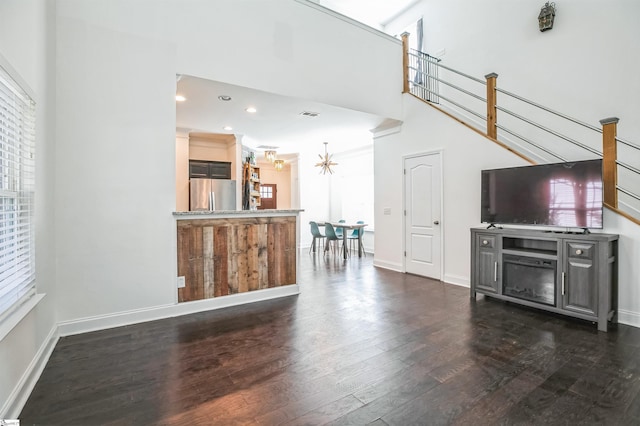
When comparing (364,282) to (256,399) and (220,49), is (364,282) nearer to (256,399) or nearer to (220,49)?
(256,399)

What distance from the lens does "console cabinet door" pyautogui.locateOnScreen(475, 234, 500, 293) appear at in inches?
147

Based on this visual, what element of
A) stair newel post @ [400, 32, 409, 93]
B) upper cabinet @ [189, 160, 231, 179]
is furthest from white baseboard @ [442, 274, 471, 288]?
upper cabinet @ [189, 160, 231, 179]

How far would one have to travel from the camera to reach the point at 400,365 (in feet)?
7.47

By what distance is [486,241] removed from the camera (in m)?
3.84

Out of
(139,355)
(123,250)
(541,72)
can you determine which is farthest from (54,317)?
(541,72)

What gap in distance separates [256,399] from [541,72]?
550 cm

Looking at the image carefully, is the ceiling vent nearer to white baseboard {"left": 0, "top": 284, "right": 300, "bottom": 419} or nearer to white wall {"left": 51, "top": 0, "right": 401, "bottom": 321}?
white wall {"left": 51, "top": 0, "right": 401, "bottom": 321}

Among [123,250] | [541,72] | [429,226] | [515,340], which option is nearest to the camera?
[515,340]

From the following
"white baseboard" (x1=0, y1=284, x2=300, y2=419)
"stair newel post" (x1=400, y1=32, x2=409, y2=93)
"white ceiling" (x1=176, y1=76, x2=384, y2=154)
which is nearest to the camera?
"white baseboard" (x1=0, y1=284, x2=300, y2=419)

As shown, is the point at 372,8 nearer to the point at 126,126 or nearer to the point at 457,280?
the point at 457,280

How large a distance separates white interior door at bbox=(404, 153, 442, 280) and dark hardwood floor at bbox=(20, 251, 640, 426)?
1.57 metres

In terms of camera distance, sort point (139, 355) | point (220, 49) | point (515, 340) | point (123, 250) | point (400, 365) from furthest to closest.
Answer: point (220, 49), point (123, 250), point (515, 340), point (139, 355), point (400, 365)

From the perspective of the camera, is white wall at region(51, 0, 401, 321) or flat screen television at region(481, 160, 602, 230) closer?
white wall at region(51, 0, 401, 321)

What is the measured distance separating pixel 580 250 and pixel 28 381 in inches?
179
